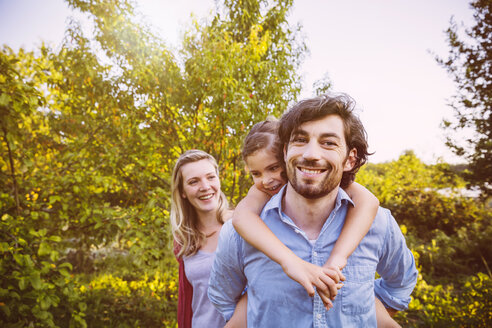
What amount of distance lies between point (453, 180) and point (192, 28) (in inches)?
355

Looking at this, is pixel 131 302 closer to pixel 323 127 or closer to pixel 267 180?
pixel 267 180

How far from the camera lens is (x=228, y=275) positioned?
136cm

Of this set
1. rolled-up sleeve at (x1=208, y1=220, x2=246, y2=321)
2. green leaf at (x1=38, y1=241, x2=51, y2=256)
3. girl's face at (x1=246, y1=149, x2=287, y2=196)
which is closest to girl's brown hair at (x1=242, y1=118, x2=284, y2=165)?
girl's face at (x1=246, y1=149, x2=287, y2=196)

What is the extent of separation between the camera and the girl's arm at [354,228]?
1.16m

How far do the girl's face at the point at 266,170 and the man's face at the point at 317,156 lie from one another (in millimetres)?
559

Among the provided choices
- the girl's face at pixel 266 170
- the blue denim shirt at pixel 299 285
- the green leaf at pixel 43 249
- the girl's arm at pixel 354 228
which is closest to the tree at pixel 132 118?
the green leaf at pixel 43 249

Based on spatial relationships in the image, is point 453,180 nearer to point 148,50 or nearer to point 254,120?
point 254,120

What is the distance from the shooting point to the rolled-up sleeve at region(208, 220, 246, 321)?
135cm

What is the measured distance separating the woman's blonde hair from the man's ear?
121 cm

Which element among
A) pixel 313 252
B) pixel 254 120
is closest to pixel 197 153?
pixel 254 120

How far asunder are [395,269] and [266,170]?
39.1 inches

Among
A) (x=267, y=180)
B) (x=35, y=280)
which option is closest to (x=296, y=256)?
(x=267, y=180)

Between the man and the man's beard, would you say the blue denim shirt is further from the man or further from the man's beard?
the man's beard

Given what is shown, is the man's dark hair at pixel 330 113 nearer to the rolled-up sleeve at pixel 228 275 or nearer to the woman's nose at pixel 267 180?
the woman's nose at pixel 267 180
